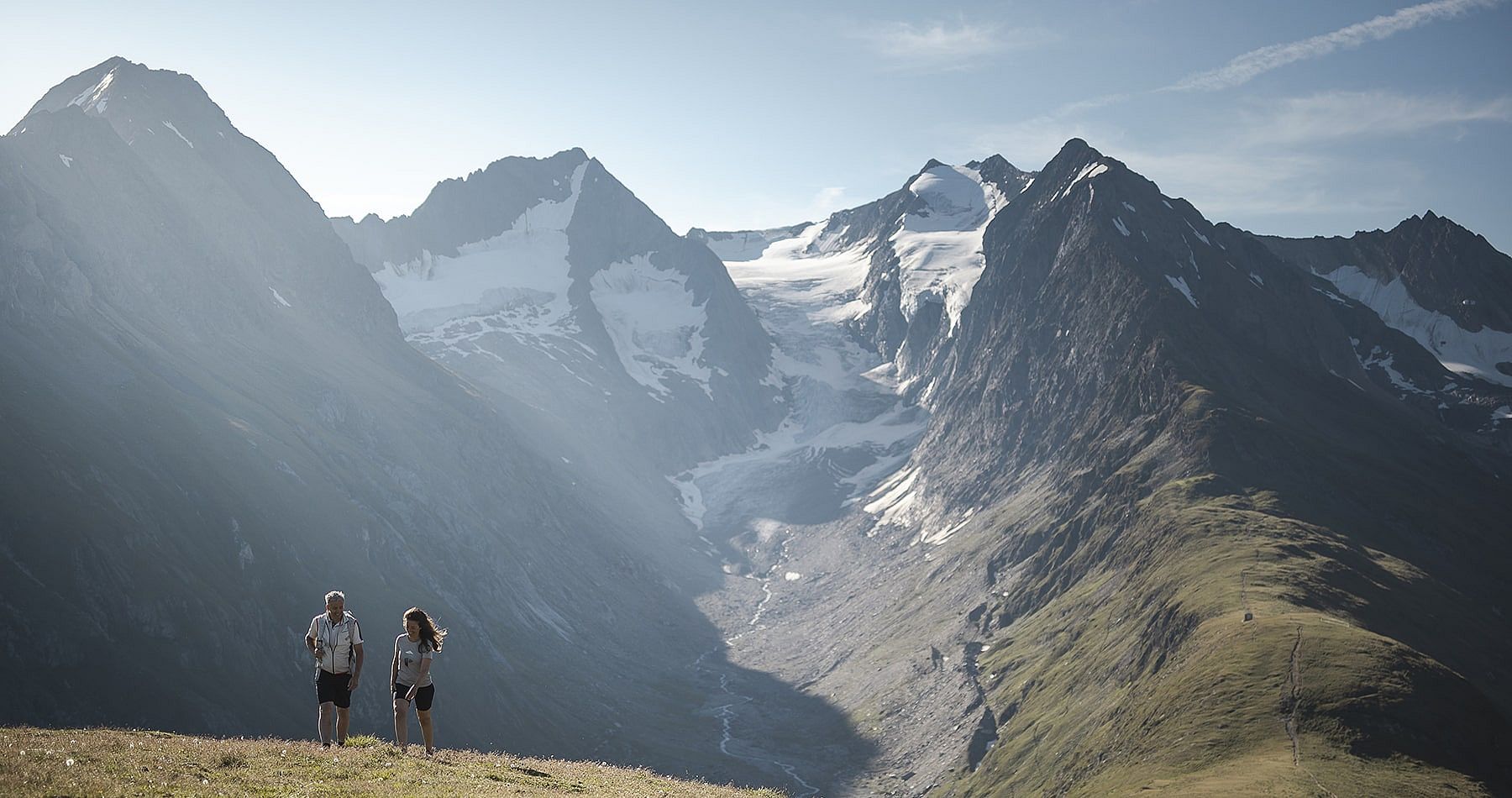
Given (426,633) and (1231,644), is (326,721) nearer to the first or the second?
(426,633)

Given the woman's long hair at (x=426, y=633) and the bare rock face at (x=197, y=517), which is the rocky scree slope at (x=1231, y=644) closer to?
the bare rock face at (x=197, y=517)

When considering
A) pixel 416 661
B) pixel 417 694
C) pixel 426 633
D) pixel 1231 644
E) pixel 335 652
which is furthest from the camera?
pixel 1231 644

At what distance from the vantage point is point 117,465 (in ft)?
371

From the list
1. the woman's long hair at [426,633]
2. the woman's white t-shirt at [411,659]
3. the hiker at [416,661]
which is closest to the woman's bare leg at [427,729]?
the hiker at [416,661]

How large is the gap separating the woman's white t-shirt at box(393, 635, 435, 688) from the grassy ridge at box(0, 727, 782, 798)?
7.26 ft

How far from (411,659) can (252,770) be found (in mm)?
4235

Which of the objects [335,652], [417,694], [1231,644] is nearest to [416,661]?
[417,694]

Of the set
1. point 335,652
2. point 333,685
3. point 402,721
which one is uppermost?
point 335,652

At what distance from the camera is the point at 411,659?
2695 centimetres

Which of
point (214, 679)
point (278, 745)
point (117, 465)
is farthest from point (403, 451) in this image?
point (278, 745)

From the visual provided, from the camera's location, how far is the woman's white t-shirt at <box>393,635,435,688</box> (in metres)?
26.9

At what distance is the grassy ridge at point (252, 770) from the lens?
871 inches

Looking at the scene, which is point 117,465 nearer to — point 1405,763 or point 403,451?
point 403,451

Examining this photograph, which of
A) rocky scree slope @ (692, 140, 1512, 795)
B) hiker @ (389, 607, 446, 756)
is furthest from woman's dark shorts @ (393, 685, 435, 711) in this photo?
rocky scree slope @ (692, 140, 1512, 795)
